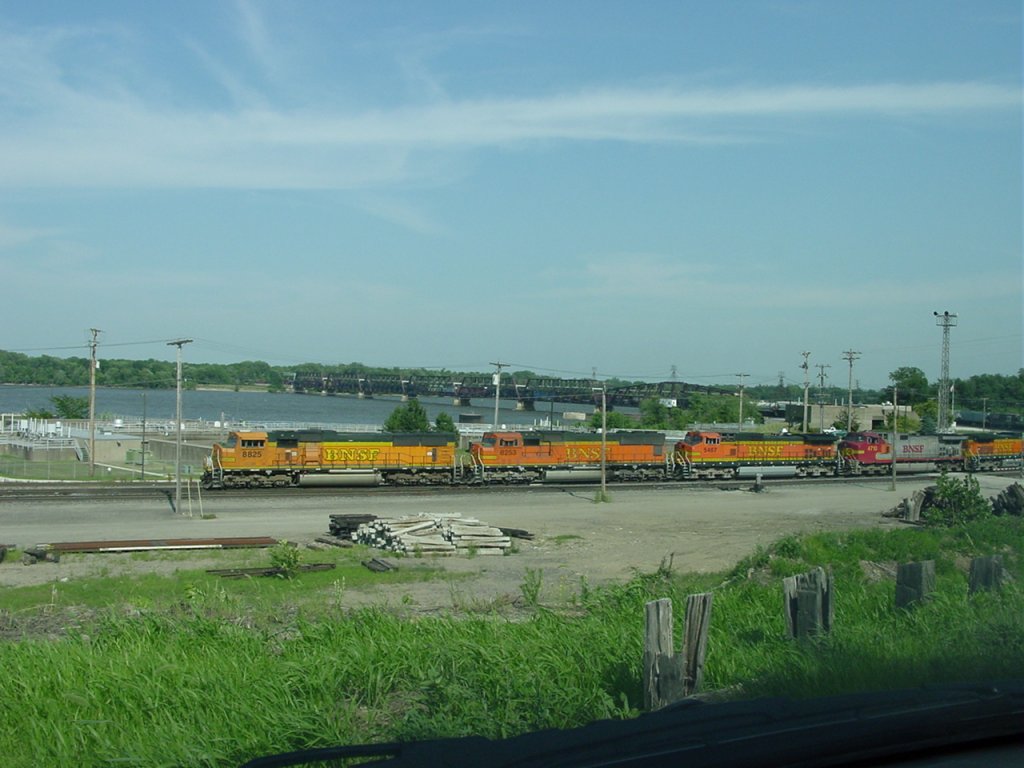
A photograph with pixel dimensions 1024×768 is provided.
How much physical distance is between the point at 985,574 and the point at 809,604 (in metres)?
2.95

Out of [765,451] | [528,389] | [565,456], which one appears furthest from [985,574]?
[528,389]

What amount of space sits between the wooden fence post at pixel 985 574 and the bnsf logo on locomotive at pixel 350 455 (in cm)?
3687

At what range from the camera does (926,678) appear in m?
6.80

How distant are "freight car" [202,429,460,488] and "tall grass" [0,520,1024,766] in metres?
32.9

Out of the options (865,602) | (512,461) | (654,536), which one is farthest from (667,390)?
(865,602)

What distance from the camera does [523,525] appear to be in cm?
3362

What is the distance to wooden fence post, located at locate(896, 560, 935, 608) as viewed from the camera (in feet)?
31.5

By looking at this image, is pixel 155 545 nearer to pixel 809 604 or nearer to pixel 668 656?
pixel 809 604

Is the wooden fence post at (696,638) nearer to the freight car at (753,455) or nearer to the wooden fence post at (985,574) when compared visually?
the wooden fence post at (985,574)

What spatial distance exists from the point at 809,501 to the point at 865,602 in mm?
34751

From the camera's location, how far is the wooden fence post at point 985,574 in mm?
9828

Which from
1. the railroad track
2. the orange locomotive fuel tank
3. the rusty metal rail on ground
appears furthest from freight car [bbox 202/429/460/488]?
the rusty metal rail on ground

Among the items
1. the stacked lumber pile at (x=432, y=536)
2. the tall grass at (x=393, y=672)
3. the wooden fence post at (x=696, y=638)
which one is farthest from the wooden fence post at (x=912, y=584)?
the stacked lumber pile at (x=432, y=536)

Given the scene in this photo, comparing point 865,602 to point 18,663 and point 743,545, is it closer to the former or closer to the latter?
point 18,663
